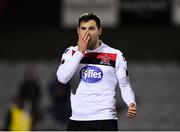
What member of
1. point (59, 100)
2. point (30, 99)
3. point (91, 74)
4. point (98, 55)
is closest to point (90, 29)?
point (98, 55)

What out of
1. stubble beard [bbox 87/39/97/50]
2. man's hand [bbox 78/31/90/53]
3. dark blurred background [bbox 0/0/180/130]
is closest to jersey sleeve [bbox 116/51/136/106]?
stubble beard [bbox 87/39/97/50]

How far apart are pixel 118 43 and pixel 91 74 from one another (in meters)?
10.6

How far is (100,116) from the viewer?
4.94 meters

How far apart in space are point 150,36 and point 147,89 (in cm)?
223

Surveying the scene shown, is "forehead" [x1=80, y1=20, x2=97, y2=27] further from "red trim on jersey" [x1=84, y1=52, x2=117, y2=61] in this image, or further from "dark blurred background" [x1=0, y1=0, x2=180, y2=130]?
"dark blurred background" [x1=0, y1=0, x2=180, y2=130]

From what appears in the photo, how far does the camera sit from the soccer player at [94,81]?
487 centimetres

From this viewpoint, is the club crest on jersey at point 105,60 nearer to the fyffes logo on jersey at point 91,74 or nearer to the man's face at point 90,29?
the fyffes logo on jersey at point 91,74

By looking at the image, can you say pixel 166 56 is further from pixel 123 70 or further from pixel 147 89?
pixel 123 70

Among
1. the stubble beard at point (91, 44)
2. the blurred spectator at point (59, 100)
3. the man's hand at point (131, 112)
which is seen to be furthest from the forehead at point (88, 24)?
the blurred spectator at point (59, 100)

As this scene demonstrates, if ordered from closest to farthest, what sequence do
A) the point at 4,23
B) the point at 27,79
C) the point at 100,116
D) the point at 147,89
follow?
the point at 100,116 → the point at 27,79 → the point at 147,89 → the point at 4,23

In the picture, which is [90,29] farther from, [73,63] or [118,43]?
[118,43]

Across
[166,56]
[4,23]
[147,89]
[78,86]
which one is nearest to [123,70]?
[78,86]

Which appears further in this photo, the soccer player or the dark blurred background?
the dark blurred background

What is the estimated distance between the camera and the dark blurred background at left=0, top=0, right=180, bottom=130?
43.9 feet
